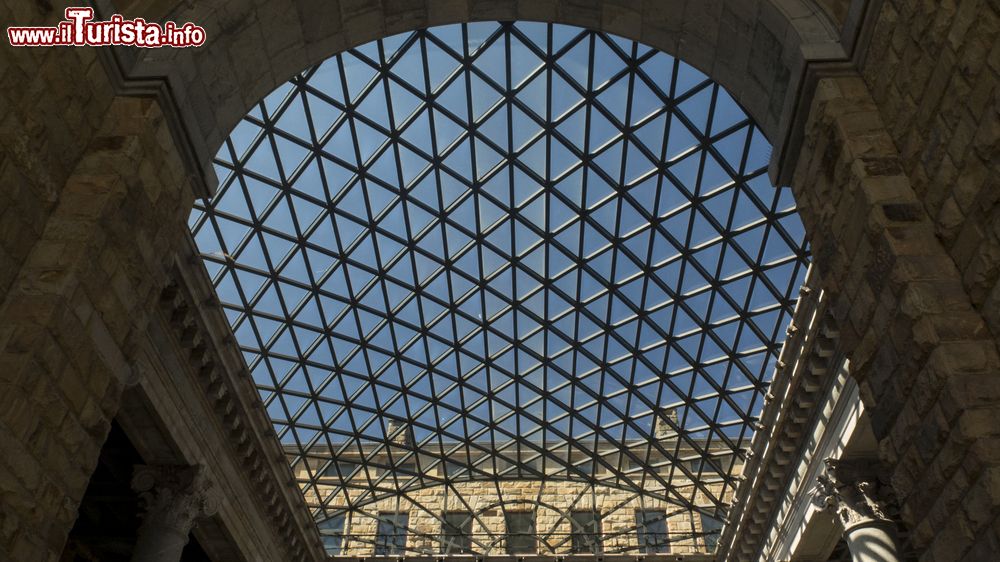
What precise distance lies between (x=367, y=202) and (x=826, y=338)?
13476mm

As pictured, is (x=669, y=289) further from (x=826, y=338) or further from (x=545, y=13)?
(x=545, y=13)

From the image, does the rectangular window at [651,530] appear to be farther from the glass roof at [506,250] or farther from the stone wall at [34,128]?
the stone wall at [34,128]

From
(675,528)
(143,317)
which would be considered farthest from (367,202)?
(675,528)

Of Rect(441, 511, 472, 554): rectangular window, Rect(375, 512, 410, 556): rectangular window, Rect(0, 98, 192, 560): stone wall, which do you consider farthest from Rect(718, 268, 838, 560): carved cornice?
Rect(375, 512, 410, 556): rectangular window

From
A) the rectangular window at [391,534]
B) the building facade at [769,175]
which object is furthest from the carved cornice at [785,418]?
the rectangular window at [391,534]

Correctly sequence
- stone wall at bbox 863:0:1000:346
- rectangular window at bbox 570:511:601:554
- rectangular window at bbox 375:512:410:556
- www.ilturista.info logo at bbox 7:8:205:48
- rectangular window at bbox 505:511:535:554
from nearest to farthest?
stone wall at bbox 863:0:1000:346 → www.ilturista.info logo at bbox 7:8:205:48 → rectangular window at bbox 570:511:601:554 → rectangular window at bbox 375:512:410:556 → rectangular window at bbox 505:511:535:554

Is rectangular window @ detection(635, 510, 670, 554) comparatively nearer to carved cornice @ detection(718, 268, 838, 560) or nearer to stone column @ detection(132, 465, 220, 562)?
carved cornice @ detection(718, 268, 838, 560)

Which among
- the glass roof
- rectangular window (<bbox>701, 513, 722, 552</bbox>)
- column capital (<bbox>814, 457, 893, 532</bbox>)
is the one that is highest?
the glass roof

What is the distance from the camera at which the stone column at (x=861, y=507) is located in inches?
698

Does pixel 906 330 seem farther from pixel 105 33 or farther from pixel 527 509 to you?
pixel 527 509

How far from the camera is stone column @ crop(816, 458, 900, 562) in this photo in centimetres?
1773

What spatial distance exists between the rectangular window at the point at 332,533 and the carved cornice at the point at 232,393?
5.05 m

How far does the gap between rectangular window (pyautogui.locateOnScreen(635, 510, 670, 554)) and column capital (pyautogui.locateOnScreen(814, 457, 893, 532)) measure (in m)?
15.8

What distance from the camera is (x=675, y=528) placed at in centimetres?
3441
